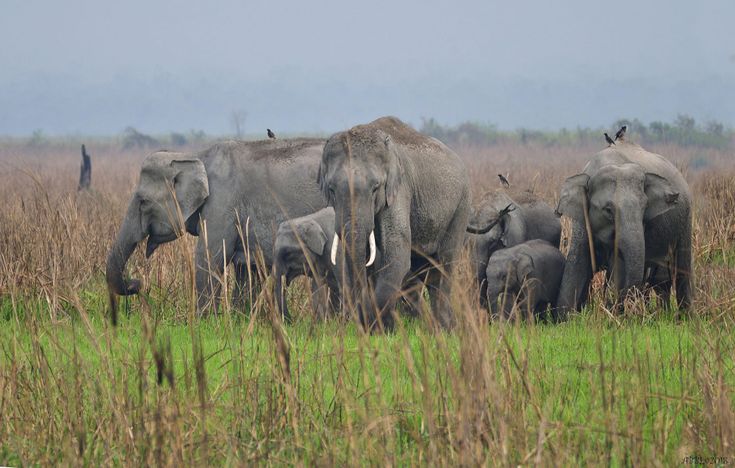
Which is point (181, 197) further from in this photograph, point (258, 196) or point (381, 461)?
point (381, 461)

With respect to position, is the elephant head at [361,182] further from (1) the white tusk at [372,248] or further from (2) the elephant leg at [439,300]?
(2) the elephant leg at [439,300]

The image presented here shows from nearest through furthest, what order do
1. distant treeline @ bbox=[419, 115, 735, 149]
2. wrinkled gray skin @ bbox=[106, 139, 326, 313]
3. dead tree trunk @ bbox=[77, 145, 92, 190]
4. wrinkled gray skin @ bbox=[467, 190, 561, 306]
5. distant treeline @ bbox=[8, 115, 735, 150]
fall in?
wrinkled gray skin @ bbox=[106, 139, 326, 313]
wrinkled gray skin @ bbox=[467, 190, 561, 306]
dead tree trunk @ bbox=[77, 145, 92, 190]
distant treeline @ bbox=[419, 115, 735, 149]
distant treeline @ bbox=[8, 115, 735, 150]

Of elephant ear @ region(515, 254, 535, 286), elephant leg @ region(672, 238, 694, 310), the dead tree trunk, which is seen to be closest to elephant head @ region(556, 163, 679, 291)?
elephant leg @ region(672, 238, 694, 310)

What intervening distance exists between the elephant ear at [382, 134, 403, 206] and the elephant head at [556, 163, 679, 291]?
5.73 feet

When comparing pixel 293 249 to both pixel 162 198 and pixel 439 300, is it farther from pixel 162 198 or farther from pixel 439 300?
pixel 162 198

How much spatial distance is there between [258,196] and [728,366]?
16.4 feet

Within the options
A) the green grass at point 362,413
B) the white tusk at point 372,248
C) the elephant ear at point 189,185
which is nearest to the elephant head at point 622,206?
the white tusk at point 372,248

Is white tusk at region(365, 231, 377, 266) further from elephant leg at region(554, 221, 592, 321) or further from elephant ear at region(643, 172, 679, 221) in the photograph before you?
elephant ear at region(643, 172, 679, 221)

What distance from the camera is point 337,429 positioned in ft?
17.4

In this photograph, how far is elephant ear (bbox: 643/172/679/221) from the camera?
388 inches

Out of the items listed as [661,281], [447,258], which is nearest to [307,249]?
[447,258]

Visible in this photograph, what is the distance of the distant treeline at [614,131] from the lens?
62.8 metres

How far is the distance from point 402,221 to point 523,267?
1612 millimetres

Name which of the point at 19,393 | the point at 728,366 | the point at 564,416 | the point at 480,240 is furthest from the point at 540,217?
the point at 19,393
